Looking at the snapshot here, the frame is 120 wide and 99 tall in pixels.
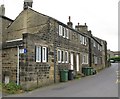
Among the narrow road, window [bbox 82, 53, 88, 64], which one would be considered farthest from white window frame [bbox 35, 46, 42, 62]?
window [bbox 82, 53, 88, 64]

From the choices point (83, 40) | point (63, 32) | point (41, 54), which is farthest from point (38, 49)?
point (83, 40)

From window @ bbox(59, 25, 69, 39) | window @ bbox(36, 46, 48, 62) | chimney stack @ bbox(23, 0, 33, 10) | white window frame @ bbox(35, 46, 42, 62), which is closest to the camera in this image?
white window frame @ bbox(35, 46, 42, 62)

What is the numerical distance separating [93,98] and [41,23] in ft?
41.6

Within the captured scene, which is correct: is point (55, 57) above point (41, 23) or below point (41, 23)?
below

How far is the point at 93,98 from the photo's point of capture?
11.7m

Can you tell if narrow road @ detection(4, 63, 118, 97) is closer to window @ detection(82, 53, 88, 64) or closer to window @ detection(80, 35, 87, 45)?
window @ detection(82, 53, 88, 64)

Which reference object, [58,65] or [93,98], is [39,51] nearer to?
[58,65]

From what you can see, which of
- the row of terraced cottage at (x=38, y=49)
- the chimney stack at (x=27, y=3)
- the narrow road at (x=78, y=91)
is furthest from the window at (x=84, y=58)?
the narrow road at (x=78, y=91)

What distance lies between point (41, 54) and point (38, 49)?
1.89 ft

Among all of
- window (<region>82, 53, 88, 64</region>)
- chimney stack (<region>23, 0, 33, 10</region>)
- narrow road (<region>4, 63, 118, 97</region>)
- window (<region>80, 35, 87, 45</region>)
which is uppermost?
chimney stack (<region>23, 0, 33, 10</region>)

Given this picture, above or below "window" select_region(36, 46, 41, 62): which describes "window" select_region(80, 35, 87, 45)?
above

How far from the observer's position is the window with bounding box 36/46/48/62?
723 inches

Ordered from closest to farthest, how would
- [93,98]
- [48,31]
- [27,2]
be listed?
[93,98], [48,31], [27,2]

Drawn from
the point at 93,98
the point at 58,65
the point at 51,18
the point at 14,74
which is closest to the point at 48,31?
the point at 51,18
